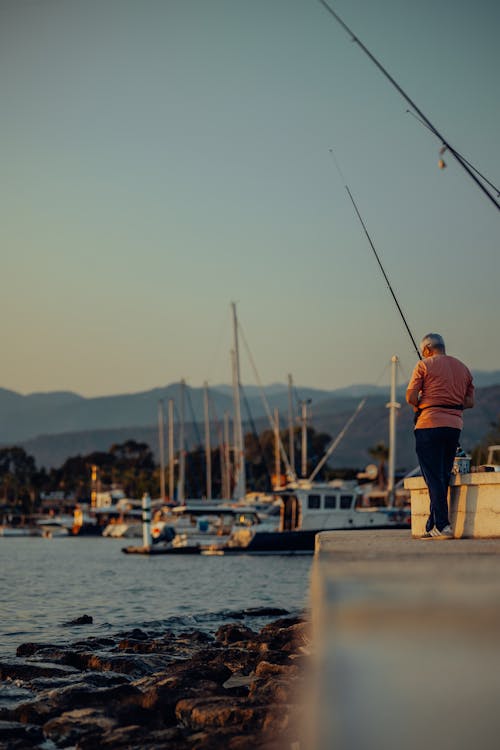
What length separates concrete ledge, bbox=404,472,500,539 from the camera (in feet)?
28.1

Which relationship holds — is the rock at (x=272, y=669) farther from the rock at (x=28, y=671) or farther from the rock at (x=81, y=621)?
the rock at (x=81, y=621)

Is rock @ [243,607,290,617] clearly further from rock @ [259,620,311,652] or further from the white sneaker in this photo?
the white sneaker

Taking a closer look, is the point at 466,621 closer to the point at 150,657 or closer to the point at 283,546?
the point at 150,657

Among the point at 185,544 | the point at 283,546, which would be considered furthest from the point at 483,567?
the point at 185,544

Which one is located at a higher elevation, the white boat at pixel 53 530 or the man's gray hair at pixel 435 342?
the man's gray hair at pixel 435 342

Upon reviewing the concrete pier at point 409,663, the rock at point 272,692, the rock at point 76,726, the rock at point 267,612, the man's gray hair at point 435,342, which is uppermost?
the man's gray hair at point 435,342

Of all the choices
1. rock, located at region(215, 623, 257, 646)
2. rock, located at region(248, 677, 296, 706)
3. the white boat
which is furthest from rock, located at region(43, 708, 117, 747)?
the white boat

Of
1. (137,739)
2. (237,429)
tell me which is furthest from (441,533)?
(237,429)

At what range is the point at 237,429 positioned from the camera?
220 ft

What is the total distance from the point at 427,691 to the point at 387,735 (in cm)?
22

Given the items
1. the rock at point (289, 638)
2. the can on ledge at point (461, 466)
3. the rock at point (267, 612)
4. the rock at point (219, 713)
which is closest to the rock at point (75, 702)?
the rock at point (219, 713)

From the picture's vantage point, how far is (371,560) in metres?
5.09

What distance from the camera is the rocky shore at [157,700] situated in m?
7.93

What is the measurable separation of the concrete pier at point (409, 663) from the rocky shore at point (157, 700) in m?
2.76
